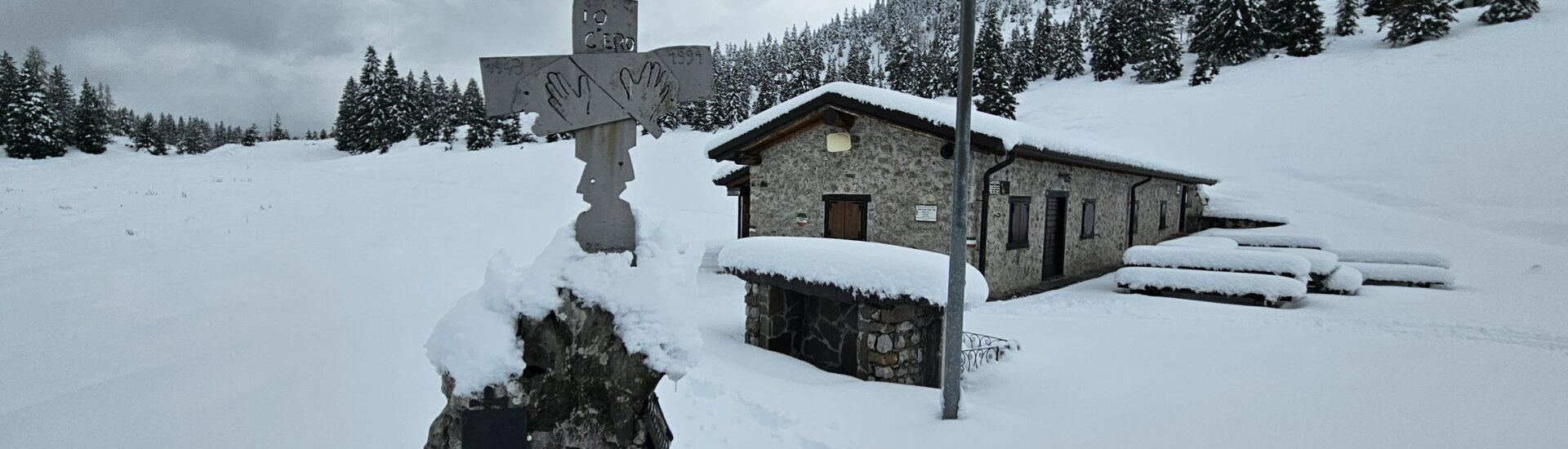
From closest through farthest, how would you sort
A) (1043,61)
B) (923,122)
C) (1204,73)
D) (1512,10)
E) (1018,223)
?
(923,122) < (1018,223) < (1512,10) < (1204,73) < (1043,61)

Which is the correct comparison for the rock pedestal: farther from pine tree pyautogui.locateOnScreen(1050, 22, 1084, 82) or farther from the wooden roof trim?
pine tree pyautogui.locateOnScreen(1050, 22, 1084, 82)

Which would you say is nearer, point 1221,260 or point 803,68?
point 1221,260

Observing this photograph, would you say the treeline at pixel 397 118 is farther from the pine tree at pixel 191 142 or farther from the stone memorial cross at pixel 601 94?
the stone memorial cross at pixel 601 94

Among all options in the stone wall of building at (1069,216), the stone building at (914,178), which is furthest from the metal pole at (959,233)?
the stone wall of building at (1069,216)

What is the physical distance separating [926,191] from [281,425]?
29.8ft

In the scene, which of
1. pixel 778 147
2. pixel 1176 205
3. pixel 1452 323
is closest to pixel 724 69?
pixel 1176 205

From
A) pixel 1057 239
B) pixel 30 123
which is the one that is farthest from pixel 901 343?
pixel 30 123

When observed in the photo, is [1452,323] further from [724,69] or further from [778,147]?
[724,69]

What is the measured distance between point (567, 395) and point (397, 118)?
5111 centimetres

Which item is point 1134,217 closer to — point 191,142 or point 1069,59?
point 1069,59

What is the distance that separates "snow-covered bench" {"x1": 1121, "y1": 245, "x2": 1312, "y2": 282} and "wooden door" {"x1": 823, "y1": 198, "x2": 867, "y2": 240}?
5.88 m

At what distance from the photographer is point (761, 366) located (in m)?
7.36

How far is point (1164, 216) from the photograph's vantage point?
67.2 feet

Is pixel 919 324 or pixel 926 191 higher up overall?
pixel 926 191
